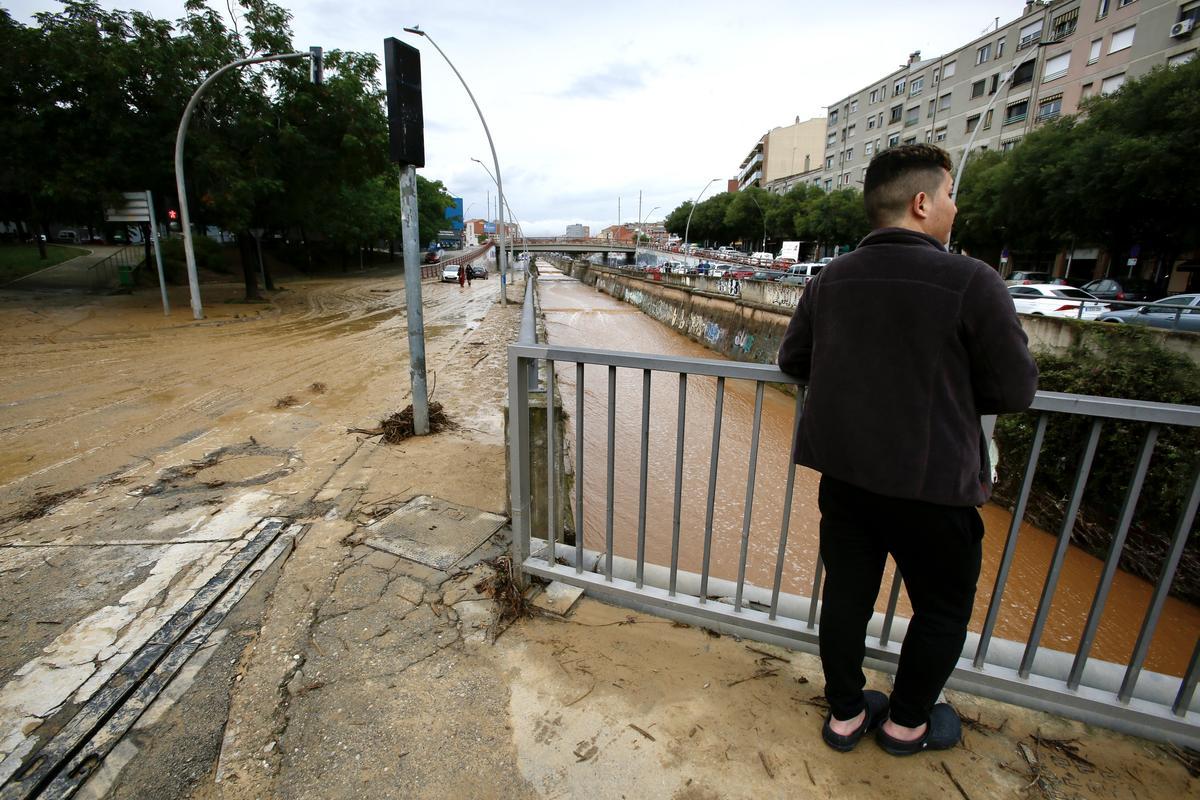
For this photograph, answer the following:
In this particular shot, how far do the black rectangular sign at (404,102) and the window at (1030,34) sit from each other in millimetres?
45101

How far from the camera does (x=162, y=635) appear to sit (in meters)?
2.39

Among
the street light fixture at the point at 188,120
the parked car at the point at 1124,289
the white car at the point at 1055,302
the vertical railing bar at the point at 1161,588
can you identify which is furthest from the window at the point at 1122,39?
the vertical railing bar at the point at 1161,588

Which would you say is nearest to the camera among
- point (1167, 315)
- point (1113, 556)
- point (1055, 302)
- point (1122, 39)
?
point (1113, 556)

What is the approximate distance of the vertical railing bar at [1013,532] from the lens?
177cm

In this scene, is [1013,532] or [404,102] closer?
[1013,532]

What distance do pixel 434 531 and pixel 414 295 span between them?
253 cm

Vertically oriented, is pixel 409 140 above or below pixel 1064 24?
below

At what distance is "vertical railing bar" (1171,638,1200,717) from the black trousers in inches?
29.6

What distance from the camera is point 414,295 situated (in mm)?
5043

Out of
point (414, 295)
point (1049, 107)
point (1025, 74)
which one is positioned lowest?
point (414, 295)

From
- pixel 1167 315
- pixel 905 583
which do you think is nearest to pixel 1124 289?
pixel 1167 315

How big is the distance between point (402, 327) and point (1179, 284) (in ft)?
104

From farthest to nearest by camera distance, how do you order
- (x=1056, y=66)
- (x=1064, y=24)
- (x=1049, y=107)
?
(x=1049, y=107) < (x=1056, y=66) < (x=1064, y=24)

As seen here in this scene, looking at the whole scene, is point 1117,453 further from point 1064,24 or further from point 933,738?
point 1064,24
